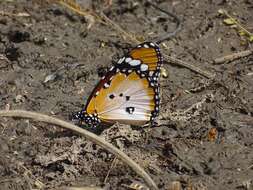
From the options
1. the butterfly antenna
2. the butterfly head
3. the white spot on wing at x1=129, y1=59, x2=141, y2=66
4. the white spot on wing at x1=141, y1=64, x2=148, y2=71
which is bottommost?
the butterfly head

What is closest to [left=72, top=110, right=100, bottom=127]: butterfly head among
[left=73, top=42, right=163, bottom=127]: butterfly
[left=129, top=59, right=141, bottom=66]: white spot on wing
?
[left=73, top=42, right=163, bottom=127]: butterfly

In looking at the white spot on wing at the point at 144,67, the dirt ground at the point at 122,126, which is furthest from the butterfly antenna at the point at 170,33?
the white spot on wing at the point at 144,67

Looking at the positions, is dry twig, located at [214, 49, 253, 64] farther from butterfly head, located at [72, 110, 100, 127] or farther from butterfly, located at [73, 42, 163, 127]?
butterfly head, located at [72, 110, 100, 127]

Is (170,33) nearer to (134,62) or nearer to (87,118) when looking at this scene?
(134,62)

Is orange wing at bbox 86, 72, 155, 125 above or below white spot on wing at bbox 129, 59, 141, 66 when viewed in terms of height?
below

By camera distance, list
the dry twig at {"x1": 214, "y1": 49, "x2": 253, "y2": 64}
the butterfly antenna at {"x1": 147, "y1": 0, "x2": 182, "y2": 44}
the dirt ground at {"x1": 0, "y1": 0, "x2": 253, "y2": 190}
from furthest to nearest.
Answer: the butterfly antenna at {"x1": 147, "y1": 0, "x2": 182, "y2": 44} < the dry twig at {"x1": 214, "y1": 49, "x2": 253, "y2": 64} < the dirt ground at {"x1": 0, "y1": 0, "x2": 253, "y2": 190}

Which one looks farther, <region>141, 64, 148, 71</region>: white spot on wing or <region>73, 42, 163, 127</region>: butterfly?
<region>141, 64, 148, 71</region>: white spot on wing

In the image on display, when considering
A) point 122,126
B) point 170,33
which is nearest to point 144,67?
point 122,126

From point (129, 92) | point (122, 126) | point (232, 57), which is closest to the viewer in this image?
point (122, 126)

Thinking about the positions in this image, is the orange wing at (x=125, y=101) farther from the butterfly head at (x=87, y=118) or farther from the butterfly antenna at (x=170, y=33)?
the butterfly antenna at (x=170, y=33)
